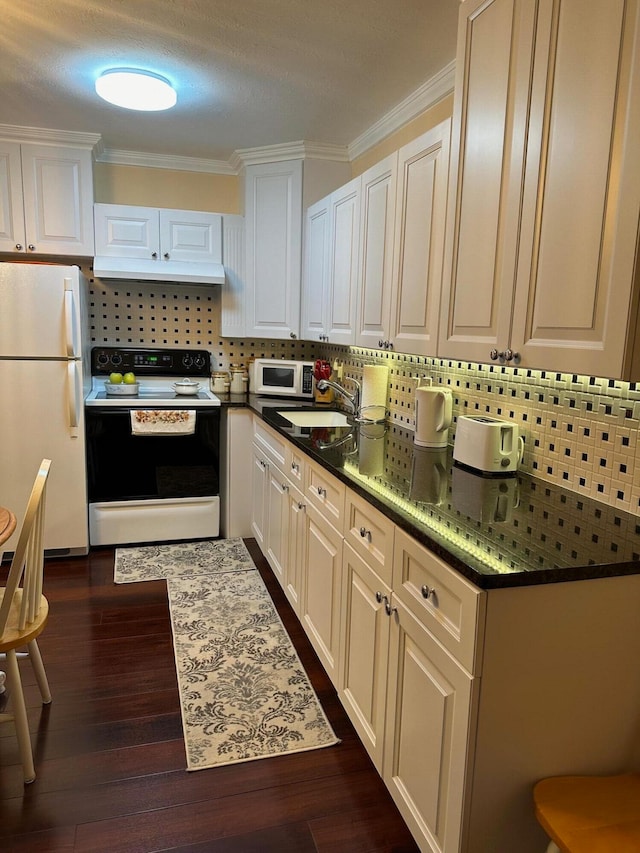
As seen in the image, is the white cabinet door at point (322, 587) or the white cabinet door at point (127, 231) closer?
the white cabinet door at point (322, 587)

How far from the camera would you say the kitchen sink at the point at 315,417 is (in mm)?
3310

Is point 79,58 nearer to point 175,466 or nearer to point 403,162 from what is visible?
point 403,162

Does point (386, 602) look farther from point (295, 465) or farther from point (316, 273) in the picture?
point (316, 273)

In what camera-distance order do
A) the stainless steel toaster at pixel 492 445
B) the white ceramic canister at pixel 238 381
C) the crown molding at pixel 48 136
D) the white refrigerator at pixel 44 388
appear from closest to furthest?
1. the stainless steel toaster at pixel 492 445
2. the white refrigerator at pixel 44 388
3. the crown molding at pixel 48 136
4. the white ceramic canister at pixel 238 381

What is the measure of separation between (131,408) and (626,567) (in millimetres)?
2873

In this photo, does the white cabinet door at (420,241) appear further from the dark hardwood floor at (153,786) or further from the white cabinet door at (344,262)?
the dark hardwood floor at (153,786)

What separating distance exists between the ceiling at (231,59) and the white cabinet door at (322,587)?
6.02 feet

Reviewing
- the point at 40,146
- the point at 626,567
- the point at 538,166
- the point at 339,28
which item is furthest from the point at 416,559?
the point at 40,146

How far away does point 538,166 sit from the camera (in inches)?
59.3

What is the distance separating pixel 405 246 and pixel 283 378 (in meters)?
1.73

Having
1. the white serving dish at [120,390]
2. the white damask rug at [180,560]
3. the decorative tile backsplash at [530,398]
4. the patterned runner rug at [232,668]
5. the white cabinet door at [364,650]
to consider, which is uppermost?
the decorative tile backsplash at [530,398]

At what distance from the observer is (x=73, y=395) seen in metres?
3.31

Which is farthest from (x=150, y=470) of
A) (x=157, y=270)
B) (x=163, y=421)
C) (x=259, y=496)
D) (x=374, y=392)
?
(x=374, y=392)

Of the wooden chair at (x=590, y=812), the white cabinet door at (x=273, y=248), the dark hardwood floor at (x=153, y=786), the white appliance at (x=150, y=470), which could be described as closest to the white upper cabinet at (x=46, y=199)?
the white appliance at (x=150, y=470)
